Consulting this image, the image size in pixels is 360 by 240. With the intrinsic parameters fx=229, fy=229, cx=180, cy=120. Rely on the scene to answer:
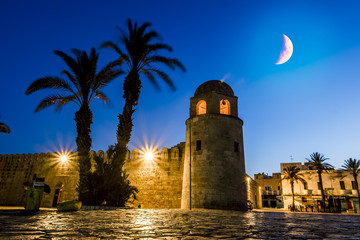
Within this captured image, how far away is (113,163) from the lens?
38.6ft

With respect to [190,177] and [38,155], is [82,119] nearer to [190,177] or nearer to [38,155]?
[190,177]

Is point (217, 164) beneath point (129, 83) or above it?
beneath

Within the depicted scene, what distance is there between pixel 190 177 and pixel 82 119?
7.44m

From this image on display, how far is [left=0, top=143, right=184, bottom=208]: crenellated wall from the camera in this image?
15.5 metres

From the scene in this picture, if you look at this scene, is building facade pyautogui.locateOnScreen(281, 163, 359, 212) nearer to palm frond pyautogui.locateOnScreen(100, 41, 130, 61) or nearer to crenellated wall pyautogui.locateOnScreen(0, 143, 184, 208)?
crenellated wall pyautogui.locateOnScreen(0, 143, 184, 208)

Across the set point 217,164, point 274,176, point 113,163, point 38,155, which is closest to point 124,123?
point 113,163

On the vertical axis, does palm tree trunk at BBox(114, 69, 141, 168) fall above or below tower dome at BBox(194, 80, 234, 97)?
below

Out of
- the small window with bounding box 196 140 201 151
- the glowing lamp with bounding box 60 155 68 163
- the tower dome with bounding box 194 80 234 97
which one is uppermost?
the tower dome with bounding box 194 80 234 97

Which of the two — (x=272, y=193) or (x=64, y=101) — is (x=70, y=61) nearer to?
(x=64, y=101)

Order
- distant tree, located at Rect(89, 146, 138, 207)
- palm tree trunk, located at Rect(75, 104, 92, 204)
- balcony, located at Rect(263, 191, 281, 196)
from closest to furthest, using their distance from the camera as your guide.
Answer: distant tree, located at Rect(89, 146, 138, 207) → palm tree trunk, located at Rect(75, 104, 92, 204) → balcony, located at Rect(263, 191, 281, 196)

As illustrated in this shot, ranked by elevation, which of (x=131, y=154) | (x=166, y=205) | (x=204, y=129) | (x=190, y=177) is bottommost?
(x=166, y=205)

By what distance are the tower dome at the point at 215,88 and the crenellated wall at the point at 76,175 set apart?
4.01 metres

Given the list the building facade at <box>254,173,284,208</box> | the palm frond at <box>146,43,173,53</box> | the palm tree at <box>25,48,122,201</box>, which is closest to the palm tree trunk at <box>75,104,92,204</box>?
the palm tree at <box>25,48,122,201</box>

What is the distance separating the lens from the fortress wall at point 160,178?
15297mm
